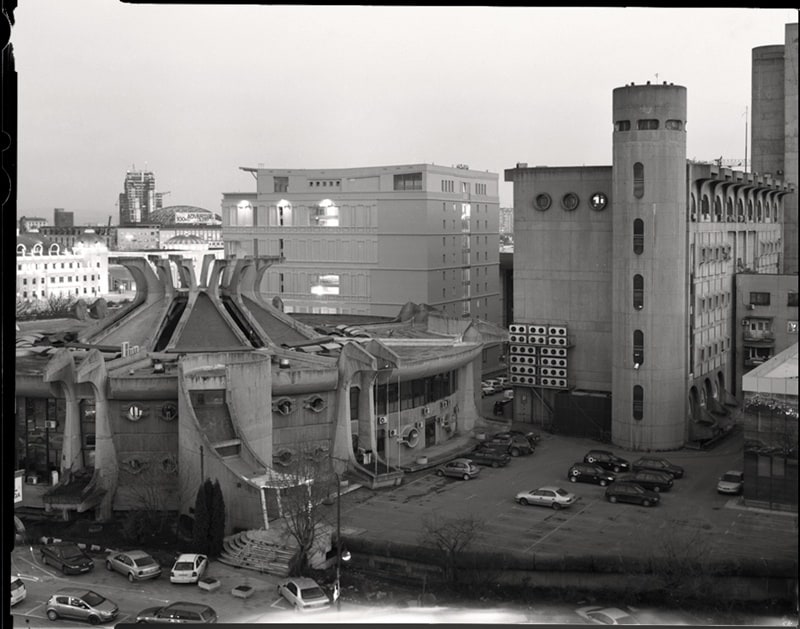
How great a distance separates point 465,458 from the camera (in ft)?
25.7

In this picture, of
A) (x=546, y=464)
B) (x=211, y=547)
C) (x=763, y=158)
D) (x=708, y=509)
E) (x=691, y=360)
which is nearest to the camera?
(x=211, y=547)

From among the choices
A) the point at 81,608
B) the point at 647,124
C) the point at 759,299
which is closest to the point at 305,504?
the point at 81,608

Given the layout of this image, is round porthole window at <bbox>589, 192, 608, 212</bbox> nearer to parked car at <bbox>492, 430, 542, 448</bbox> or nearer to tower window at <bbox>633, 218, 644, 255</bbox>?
tower window at <bbox>633, 218, 644, 255</bbox>

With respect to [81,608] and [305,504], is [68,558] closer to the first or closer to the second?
[81,608]

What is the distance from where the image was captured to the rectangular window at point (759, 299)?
390 inches

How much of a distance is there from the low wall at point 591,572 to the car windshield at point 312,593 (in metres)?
0.48

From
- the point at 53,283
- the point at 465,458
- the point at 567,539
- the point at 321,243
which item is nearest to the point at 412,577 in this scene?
the point at 567,539

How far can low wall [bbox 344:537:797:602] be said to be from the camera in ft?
16.1

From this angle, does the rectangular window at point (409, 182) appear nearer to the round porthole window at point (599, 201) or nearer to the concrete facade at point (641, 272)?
the concrete facade at point (641, 272)

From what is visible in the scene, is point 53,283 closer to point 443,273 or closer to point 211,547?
point 443,273

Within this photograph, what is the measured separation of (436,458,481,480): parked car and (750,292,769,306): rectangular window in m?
4.01

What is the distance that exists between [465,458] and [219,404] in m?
2.14

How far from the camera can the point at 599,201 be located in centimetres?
913

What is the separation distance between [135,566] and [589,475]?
133 inches
